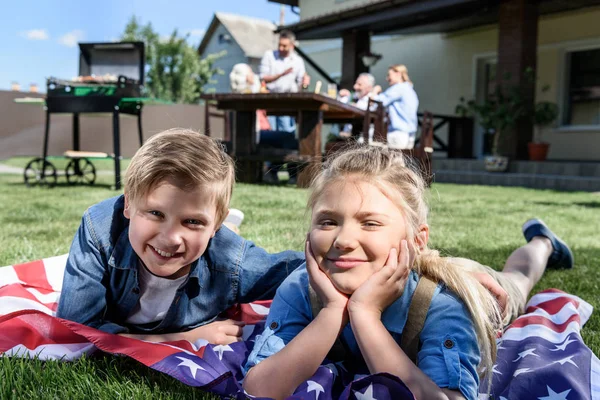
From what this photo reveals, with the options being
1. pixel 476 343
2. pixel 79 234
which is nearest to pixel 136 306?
pixel 79 234

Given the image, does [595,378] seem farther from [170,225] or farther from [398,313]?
[170,225]

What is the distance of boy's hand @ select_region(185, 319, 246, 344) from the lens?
1.96 m

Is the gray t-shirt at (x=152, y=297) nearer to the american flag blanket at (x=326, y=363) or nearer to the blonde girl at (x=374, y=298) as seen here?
the american flag blanket at (x=326, y=363)

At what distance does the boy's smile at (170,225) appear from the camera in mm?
1709

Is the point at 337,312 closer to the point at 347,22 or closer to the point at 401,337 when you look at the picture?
the point at 401,337

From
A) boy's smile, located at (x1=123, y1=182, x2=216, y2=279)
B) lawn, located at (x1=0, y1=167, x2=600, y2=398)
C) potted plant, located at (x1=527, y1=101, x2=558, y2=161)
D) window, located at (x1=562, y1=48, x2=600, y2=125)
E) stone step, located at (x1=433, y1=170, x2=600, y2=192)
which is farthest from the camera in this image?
window, located at (x1=562, y1=48, x2=600, y2=125)

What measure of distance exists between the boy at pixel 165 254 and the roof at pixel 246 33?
3193 cm

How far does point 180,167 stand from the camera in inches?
68.1

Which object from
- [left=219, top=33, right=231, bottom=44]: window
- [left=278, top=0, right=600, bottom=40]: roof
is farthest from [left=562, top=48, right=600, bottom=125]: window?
[left=219, top=33, right=231, bottom=44]: window

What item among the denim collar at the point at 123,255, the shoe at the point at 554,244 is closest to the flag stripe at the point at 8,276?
the denim collar at the point at 123,255

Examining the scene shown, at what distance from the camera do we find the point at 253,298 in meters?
2.29

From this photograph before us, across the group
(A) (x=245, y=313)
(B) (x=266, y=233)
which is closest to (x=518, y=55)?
(B) (x=266, y=233)

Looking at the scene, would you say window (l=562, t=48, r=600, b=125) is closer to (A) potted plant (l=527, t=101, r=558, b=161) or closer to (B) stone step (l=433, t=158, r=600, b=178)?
(A) potted plant (l=527, t=101, r=558, b=161)

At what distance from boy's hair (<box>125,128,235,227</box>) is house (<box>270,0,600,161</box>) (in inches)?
405
